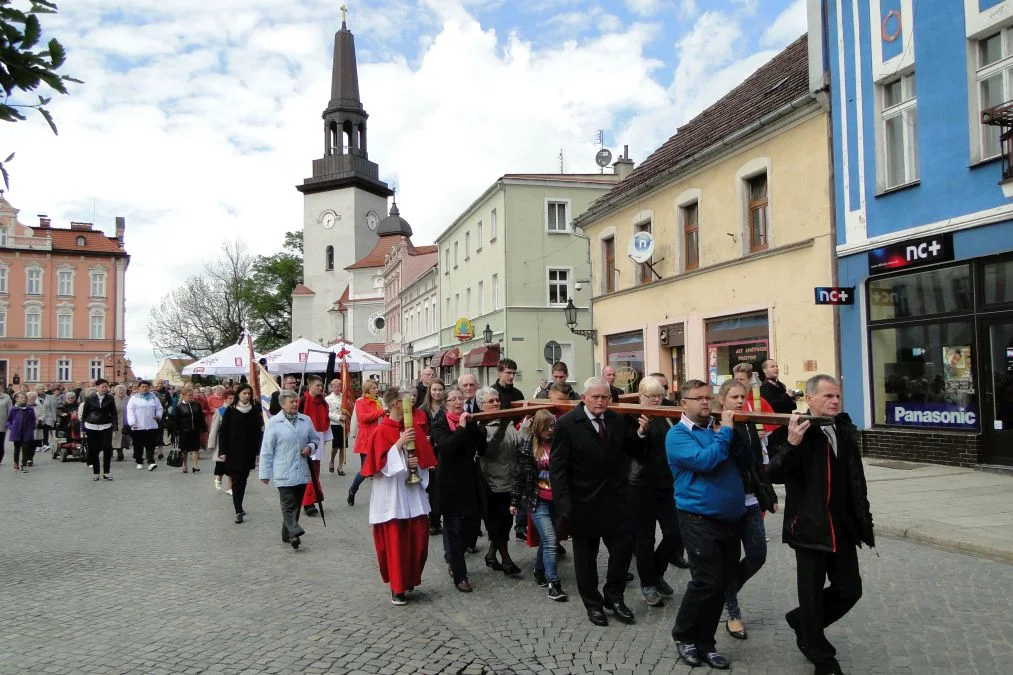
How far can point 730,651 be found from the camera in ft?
16.1

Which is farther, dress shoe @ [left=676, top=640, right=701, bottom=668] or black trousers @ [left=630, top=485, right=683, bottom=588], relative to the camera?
black trousers @ [left=630, top=485, right=683, bottom=588]

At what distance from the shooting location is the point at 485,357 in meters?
36.4

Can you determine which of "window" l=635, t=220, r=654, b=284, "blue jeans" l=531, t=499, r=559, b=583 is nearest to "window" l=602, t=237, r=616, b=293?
"window" l=635, t=220, r=654, b=284

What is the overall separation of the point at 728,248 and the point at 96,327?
216 ft

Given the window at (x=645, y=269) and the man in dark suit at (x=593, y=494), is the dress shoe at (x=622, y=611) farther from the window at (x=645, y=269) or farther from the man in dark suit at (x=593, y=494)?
the window at (x=645, y=269)

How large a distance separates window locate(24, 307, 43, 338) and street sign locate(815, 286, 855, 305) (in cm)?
7057

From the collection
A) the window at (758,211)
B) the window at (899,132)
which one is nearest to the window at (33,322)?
the window at (758,211)

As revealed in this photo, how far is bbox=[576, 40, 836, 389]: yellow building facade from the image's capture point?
15.5 meters

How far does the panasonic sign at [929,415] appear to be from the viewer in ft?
40.6

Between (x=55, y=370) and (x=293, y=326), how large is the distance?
21.5m

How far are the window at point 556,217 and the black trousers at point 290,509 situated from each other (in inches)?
1116

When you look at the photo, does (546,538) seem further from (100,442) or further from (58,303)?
→ (58,303)

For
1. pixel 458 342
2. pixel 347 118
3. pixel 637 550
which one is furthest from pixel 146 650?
pixel 347 118

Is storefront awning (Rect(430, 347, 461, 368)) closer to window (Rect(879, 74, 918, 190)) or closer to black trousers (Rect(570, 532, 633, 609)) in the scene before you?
window (Rect(879, 74, 918, 190))
